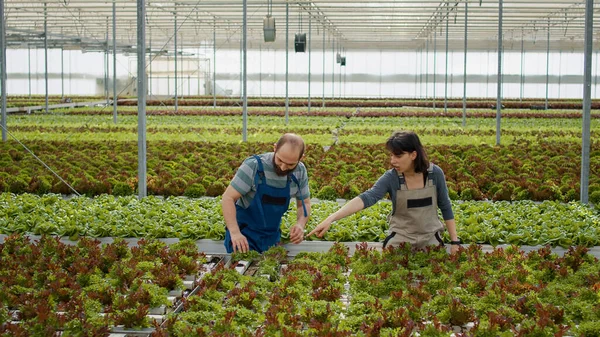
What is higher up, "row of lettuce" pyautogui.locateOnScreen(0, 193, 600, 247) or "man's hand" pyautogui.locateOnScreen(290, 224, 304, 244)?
"man's hand" pyautogui.locateOnScreen(290, 224, 304, 244)

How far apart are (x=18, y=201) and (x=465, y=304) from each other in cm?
552

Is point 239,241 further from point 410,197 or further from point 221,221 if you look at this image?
point 221,221

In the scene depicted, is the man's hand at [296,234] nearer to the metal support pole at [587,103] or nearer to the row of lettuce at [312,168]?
the row of lettuce at [312,168]

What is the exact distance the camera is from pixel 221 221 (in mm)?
7402

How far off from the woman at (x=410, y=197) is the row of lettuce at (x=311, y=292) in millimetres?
143

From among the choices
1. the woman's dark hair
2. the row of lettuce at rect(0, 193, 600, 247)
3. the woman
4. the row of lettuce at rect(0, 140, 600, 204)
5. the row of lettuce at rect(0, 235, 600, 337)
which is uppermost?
the woman's dark hair

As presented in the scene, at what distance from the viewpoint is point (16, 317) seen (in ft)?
15.3

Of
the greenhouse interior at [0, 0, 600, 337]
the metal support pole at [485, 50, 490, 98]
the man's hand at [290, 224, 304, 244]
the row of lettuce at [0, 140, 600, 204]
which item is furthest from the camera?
the metal support pole at [485, 50, 490, 98]

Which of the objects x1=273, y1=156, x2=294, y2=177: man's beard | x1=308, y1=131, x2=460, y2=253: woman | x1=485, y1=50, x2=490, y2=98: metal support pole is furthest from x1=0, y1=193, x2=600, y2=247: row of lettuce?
x1=485, y1=50, x2=490, y2=98: metal support pole

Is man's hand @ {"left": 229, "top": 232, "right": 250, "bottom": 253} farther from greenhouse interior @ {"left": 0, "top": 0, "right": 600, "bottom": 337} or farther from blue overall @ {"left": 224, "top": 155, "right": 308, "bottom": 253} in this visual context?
blue overall @ {"left": 224, "top": 155, "right": 308, "bottom": 253}

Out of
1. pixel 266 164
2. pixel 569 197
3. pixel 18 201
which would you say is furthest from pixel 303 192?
pixel 569 197

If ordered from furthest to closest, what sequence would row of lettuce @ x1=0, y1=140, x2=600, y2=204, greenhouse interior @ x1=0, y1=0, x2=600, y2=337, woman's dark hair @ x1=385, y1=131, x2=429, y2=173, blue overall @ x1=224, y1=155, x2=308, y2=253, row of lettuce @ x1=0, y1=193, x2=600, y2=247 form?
row of lettuce @ x1=0, y1=140, x2=600, y2=204 → row of lettuce @ x1=0, y1=193, x2=600, y2=247 → blue overall @ x1=224, y1=155, x2=308, y2=253 → woman's dark hair @ x1=385, y1=131, x2=429, y2=173 → greenhouse interior @ x1=0, y1=0, x2=600, y2=337

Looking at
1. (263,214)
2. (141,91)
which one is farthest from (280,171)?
(141,91)

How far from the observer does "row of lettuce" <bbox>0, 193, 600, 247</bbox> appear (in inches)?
271
